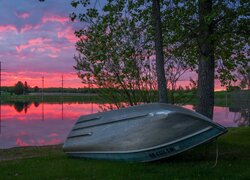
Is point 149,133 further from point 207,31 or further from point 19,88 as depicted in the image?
point 19,88

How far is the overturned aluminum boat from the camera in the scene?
859cm

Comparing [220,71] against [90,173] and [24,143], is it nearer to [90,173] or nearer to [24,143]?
[90,173]

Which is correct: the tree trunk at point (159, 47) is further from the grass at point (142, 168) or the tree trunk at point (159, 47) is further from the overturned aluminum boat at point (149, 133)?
the grass at point (142, 168)

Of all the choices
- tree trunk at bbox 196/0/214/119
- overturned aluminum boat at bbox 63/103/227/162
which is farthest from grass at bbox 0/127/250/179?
tree trunk at bbox 196/0/214/119

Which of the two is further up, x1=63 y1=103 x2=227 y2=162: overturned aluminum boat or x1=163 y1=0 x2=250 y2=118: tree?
x1=163 y1=0 x2=250 y2=118: tree

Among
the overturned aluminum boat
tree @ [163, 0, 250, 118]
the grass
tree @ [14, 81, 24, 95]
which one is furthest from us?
tree @ [14, 81, 24, 95]

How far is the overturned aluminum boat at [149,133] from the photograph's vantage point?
859cm

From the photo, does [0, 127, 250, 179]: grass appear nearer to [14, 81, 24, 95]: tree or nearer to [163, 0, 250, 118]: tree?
[163, 0, 250, 118]: tree

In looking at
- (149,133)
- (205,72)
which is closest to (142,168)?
(149,133)

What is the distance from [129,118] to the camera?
9086mm

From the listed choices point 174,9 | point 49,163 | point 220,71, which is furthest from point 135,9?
point 49,163

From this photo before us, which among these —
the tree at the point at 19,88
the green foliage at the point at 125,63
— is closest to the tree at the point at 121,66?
the green foliage at the point at 125,63

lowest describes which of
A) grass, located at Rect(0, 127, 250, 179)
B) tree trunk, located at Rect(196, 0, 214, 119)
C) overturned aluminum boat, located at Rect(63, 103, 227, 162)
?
grass, located at Rect(0, 127, 250, 179)

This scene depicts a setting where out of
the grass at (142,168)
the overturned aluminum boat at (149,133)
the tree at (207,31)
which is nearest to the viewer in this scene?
the grass at (142,168)
